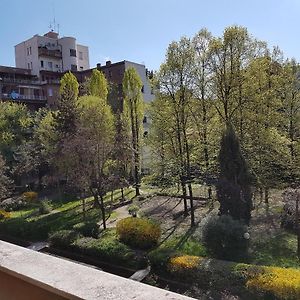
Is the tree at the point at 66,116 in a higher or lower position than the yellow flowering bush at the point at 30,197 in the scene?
higher

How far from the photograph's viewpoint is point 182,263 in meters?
12.4

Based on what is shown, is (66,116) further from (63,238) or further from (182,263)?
(182,263)

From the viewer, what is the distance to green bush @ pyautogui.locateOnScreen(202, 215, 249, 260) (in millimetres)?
13531

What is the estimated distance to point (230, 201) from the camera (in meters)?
17.0

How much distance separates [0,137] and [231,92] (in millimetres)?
22612

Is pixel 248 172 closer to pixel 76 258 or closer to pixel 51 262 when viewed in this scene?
pixel 76 258

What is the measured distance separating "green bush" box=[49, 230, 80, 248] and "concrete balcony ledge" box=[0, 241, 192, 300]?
50.0ft

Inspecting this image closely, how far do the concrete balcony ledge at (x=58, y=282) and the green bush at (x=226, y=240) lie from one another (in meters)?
12.2

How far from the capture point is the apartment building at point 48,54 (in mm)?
50125

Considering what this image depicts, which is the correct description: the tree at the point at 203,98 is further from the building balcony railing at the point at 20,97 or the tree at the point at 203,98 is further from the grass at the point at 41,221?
the building balcony railing at the point at 20,97

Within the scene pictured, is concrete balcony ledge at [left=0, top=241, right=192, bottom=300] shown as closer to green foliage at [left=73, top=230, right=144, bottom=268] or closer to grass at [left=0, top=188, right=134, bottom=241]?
green foliage at [left=73, top=230, right=144, bottom=268]

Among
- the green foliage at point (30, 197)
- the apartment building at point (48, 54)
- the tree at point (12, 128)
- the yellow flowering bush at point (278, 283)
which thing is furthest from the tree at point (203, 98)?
the apartment building at point (48, 54)

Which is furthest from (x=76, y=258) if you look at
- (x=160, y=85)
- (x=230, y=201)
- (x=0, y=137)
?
(x=0, y=137)

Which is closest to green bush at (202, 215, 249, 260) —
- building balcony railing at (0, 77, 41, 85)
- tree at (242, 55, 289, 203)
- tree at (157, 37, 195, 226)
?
tree at (242, 55, 289, 203)
